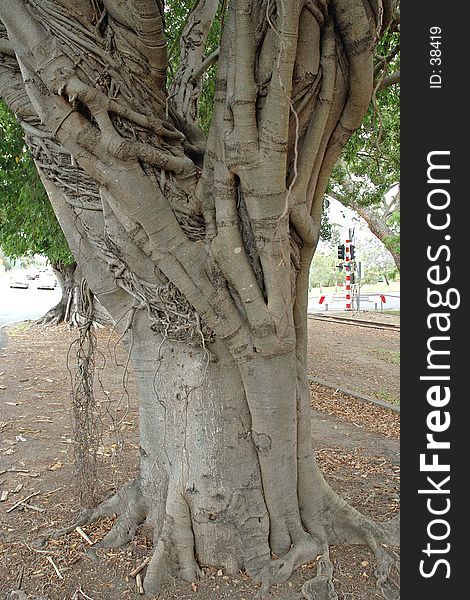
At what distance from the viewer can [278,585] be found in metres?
3.12

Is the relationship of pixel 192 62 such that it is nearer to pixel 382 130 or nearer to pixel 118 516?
pixel 382 130

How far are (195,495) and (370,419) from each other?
165 inches

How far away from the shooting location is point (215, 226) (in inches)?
123

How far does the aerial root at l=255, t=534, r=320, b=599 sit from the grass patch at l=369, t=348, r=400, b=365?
8.34 meters

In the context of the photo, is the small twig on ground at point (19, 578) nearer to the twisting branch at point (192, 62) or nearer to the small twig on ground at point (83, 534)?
the small twig on ground at point (83, 534)

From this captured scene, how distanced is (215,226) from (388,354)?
32.8ft

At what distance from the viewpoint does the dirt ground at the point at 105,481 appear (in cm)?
316

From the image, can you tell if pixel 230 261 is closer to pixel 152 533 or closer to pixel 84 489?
pixel 152 533

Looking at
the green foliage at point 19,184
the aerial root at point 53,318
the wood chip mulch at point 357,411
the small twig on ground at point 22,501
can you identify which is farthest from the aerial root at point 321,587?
the aerial root at point 53,318

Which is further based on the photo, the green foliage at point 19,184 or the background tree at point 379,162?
the green foliage at point 19,184

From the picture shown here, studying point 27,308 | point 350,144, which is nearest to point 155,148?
point 350,144

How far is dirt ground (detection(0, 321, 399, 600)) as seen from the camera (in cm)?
316

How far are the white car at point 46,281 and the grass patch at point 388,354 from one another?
32.9m

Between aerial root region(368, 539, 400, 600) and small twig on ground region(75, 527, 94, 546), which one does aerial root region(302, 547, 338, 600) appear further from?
small twig on ground region(75, 527, 94, 546)
